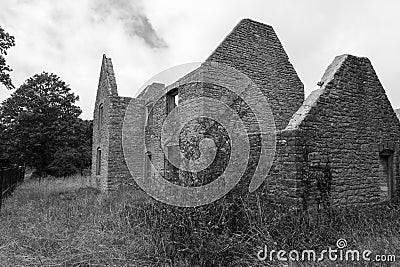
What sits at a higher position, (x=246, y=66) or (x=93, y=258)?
(x=246, y=66)

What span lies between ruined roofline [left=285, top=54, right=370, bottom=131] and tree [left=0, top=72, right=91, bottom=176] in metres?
26.4

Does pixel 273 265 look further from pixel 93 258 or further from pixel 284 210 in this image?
pixel 93 258

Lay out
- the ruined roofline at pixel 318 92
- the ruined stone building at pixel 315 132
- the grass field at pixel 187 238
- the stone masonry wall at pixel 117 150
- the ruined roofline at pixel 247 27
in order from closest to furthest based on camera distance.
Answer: the grass field at pixel 187 238
the ruined stone building at pixel 315 132
the ruined roofline at pixel 318 92
the ruined roofline at pixel 247 27
the stone masonry wall at pixel 117 150

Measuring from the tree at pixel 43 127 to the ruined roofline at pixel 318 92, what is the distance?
26.4 meters

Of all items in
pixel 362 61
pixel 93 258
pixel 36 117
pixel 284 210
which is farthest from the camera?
pixel 36 117

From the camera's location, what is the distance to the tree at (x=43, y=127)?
30250mm

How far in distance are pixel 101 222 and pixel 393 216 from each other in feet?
21.9

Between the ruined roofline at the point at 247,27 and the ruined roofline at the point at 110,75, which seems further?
the ruined roofline at the point at 110,75

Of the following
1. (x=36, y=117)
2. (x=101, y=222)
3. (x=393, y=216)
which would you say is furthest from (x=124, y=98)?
(x=36, y=117)

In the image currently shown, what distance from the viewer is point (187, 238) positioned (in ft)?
17.5

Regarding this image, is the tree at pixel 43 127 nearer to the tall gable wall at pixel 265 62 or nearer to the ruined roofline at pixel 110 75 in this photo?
the ruined roofline at pixel 110 75

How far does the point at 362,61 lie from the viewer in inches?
336

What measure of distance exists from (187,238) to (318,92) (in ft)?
15.1

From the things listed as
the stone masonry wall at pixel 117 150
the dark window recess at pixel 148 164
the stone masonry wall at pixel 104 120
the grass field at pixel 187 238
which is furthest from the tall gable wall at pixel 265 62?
the stone masonry wall at pixel 104 120
